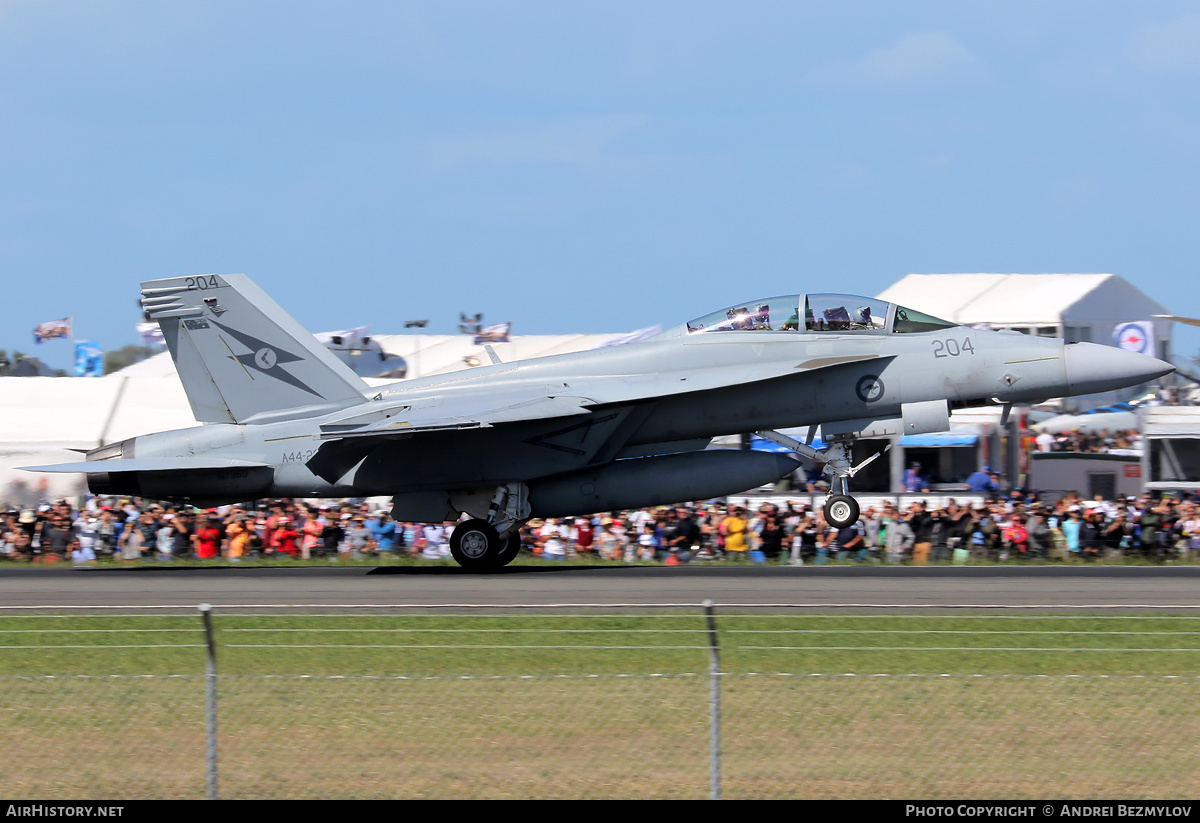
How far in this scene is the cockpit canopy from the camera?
59.0ft

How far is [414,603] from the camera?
1431 cm

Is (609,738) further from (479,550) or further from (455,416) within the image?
(479,550)

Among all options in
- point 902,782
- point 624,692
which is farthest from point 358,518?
point 902,782

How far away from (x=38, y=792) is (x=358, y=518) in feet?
49.1

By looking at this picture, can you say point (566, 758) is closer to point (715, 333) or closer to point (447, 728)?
point (447, 728)

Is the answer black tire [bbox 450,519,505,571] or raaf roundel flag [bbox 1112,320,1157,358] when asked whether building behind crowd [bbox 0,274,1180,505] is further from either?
black tire [bbox 450,519,505,571]

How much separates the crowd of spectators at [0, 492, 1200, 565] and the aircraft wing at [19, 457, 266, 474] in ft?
9.62

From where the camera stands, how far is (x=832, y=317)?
18016 mm

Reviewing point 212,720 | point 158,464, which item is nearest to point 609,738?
point 212,720

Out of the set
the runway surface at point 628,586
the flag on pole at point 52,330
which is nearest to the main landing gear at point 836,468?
the runway surface at point 628,586

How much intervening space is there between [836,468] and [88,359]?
28.2 m

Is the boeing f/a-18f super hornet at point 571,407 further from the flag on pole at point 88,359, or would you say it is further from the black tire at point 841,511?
the flag on pole at point 88,359

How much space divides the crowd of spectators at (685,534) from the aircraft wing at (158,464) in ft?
9.62

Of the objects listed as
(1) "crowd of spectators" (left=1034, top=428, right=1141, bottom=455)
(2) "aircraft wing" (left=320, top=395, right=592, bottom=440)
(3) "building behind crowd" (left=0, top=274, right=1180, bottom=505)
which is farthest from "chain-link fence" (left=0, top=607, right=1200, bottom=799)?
(1) "crowd of spectators" (left=1034, top=428, right=1141, bottom=455)
